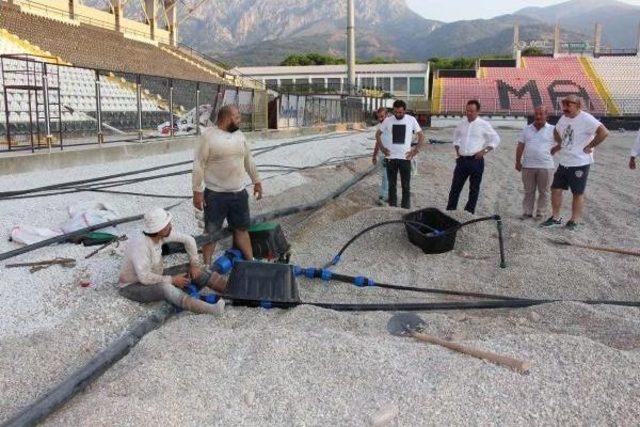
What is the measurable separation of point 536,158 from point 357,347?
19.7 ft

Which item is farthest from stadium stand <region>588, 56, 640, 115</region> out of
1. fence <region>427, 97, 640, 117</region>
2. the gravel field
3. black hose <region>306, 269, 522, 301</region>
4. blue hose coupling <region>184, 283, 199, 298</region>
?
blue hose coupling <region>184, 283, 199, 298</region>

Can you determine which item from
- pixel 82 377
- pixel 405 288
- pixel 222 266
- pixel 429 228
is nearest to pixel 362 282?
pixel 405 288

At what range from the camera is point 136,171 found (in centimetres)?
1239

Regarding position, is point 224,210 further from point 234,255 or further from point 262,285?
point 262,285

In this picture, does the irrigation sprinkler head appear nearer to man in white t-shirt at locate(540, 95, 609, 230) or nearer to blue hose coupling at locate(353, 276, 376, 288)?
blue hose coupling at locate(353, 276, 376, 288)

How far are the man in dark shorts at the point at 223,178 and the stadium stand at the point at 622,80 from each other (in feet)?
171

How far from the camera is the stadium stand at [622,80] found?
2052 inches

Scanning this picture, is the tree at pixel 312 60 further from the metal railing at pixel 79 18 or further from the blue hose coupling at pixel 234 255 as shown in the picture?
the blue hose coupling at pixel 234 255

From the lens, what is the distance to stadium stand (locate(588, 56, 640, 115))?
52.1m

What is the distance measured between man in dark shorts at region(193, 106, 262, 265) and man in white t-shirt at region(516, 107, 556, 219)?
15.4ft

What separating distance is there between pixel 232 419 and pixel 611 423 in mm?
2052

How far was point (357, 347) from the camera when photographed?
4.16m

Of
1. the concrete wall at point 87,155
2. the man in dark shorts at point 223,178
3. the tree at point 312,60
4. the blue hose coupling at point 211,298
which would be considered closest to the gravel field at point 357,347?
the blue hose coupling at point 211,298

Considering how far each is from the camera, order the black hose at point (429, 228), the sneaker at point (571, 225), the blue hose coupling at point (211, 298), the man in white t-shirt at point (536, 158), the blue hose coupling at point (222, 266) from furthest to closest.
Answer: the man in white t-shirt at point (536, 158) < the sneaker at point (571, 225) < the black hose at point (429, 228) < the blue hose coupling at point (222, 266) < the blue hose coupling at point (211, 298)
